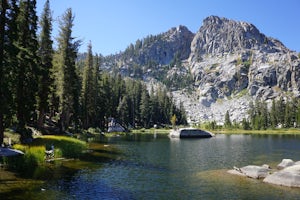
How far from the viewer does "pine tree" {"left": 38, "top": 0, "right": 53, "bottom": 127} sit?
5612 cm

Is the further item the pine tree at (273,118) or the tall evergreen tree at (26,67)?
the pine tree at (273,118)

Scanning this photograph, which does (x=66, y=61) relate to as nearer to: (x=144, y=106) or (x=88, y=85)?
(x=88, y=85)

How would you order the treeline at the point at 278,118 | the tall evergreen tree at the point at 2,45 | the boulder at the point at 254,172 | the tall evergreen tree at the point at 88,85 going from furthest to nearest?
the treeline at the point at 278,118
the tall evergreen tree at the point at 88,85
the boulder at the point at 254,172
the tall evergreen tree at the point at 2,45

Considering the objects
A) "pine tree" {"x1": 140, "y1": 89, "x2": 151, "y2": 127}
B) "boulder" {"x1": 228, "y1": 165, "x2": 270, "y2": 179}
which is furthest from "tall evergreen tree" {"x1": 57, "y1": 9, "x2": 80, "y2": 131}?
"pine tree" {"x1": 140, "y1": 89, "x2": 151, "y2": 127}

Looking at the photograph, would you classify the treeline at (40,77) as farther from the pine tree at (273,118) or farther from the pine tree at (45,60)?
the pine tree at (273,118)

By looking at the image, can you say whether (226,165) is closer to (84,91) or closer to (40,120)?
(40,120)

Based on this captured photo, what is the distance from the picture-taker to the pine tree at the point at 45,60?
56.1 m

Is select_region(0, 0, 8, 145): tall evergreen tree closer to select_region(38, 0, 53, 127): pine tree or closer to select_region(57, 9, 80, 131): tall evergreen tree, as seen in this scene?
select_region(38, 0, 53, 127): pine tree

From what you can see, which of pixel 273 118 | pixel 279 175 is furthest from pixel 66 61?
pixel 273 118

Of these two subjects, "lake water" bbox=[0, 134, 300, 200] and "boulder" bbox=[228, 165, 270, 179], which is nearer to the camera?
"lake water" bbox=[0, 134, 300, 200]

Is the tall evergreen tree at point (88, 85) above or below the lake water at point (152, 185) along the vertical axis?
above

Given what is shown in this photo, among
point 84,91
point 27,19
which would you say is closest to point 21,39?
point 27,19

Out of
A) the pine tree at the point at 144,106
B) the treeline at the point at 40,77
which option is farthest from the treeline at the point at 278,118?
the treeline at the point at 40,77

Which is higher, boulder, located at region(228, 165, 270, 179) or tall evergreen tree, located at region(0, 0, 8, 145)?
tall evergreen tree, located at region(0, 0, 8, 145)
